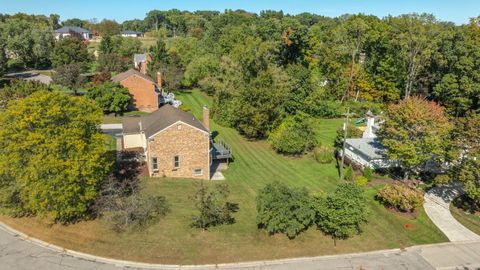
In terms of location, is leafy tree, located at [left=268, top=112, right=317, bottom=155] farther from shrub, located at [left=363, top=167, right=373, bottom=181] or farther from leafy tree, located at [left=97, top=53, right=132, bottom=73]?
leafy tree, located at [left=97, top=53, right=132, bottom=73]

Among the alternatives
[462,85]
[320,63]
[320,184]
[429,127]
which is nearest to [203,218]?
[320,184]

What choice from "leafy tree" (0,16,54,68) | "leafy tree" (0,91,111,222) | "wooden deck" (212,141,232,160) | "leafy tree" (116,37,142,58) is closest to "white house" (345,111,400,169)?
"wooden deck" (212,141,232,160)

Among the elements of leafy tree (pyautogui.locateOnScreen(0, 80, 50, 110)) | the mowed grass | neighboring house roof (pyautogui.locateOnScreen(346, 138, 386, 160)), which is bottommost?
the mowed grass

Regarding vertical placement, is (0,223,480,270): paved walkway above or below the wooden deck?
below

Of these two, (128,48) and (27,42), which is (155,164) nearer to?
(27,42)

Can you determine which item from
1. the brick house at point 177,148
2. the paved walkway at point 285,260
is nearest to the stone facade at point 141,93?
the brick house at point 177,148

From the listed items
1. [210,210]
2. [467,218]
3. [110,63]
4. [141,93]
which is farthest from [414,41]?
[110,63]

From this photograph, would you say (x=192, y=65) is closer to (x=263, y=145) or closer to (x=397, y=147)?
(x=263, y=145)
